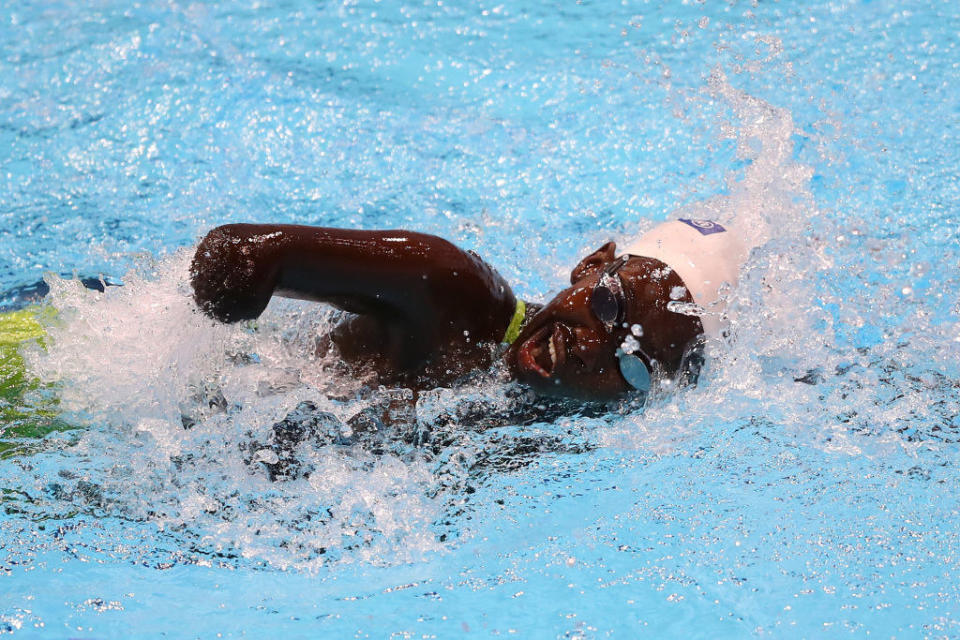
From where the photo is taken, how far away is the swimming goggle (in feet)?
7.62

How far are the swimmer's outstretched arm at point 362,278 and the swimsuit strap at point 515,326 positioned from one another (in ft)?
0.06

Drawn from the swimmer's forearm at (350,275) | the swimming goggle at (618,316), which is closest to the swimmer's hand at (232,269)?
the swimmer's forearm at (350,275)

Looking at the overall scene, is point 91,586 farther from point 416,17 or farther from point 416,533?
point 416,17

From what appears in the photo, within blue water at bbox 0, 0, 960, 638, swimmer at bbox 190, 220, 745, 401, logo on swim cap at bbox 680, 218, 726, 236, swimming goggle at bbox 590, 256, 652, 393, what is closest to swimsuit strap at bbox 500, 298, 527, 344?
swimmer at bbox 190, 220, 745, 401

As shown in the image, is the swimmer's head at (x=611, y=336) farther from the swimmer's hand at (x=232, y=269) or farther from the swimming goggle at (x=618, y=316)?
the swimmer's hand at (x=232, y=269)

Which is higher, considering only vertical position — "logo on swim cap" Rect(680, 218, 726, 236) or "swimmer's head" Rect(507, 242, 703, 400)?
"logo on swim cap" Rect(680, 218, 726, 236)

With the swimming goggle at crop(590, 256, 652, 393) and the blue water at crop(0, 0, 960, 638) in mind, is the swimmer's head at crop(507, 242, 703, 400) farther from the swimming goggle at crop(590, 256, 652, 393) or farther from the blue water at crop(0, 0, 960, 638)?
the blue water at crop(0, 0, 960, 638)

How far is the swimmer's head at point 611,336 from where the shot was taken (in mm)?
2332

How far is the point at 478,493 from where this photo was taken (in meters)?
2.57

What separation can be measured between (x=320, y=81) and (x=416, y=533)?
9.28 feet

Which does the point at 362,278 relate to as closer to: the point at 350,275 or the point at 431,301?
the point at 350,275

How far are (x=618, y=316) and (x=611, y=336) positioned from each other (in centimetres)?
5

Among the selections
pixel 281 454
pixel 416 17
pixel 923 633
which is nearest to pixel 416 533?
pixel 281 454

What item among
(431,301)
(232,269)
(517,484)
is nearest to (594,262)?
(431,301)
